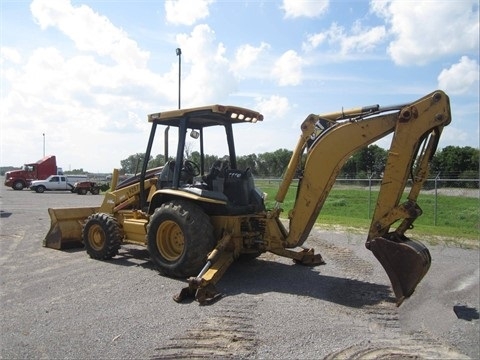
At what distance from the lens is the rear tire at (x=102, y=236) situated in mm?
8565

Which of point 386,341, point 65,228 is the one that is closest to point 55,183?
point 65,228

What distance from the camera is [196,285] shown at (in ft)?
19.7

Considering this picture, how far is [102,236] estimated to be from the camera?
28.9 feet

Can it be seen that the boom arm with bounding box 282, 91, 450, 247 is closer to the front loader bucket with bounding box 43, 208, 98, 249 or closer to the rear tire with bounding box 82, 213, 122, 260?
the rear tire with bounding box 82, 213, 122, 260

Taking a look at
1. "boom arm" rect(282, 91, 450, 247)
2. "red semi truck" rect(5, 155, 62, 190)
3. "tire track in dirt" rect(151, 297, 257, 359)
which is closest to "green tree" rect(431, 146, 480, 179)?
"boom arm" rect(282, 91, 450, 247)

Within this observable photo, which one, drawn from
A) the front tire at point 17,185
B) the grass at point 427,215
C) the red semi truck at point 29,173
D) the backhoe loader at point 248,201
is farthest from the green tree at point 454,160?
the front tire at point 17,185

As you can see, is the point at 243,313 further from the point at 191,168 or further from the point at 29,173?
the point at 29,173

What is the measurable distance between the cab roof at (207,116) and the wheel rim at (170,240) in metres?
1.91

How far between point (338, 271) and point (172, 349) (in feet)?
13.4

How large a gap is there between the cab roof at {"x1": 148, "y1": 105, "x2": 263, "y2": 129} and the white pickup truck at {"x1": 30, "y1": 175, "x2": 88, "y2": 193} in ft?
104

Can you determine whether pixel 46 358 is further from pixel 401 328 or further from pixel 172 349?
pixel 401 328

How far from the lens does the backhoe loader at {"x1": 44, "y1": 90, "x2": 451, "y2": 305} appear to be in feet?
18.9

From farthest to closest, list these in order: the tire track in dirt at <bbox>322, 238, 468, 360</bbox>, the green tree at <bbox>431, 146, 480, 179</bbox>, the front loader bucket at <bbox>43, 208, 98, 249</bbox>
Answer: the green tree at <bbox>431, 146, 480, 179</bbox>, the front loader bucket at <bbox>43, 208, 98, 249</bbox>, the tire track in dirt at <bbox>322, 238, 468, 360</bbox>

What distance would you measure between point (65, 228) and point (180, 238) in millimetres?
3712
